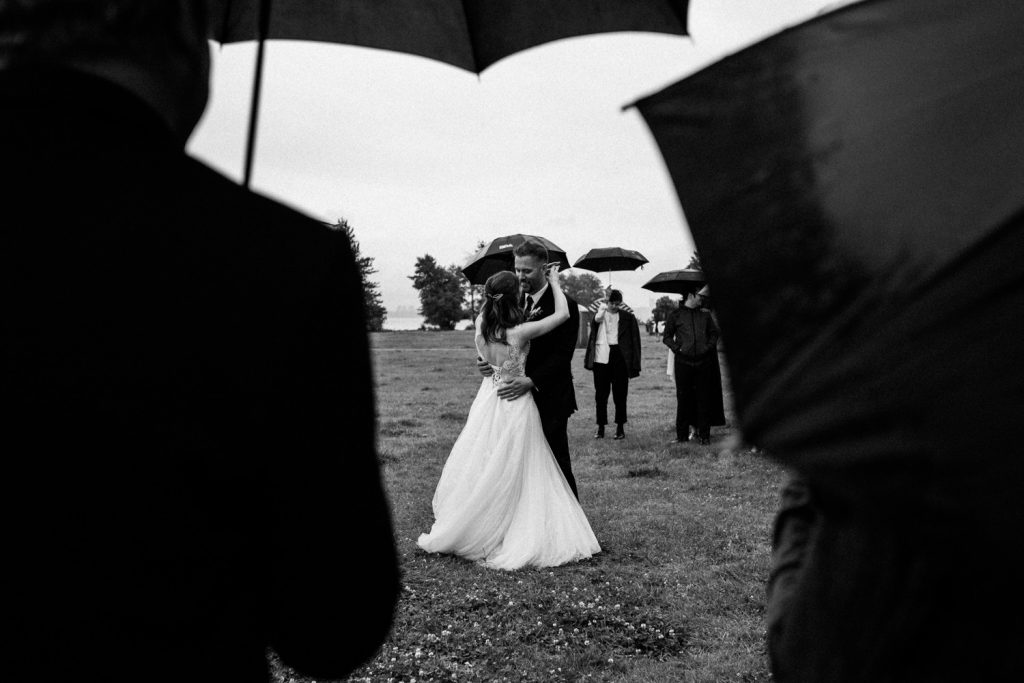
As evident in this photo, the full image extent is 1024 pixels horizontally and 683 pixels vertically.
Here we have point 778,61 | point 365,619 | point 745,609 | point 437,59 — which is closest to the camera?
point 365,619

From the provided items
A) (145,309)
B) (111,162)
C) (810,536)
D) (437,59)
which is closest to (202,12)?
(111,162)

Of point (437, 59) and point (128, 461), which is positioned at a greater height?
point (437, 59)

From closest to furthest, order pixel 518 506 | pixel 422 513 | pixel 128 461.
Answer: pixel 128 461, pixel 518 506, pixel 422 513

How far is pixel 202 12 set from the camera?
1232mm

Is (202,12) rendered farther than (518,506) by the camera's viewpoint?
No

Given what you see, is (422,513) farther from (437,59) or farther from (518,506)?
(437,59)

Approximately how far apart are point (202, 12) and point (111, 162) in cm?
31

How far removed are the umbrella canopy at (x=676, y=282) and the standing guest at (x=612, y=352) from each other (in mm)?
626

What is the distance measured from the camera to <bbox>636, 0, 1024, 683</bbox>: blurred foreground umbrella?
1134mm

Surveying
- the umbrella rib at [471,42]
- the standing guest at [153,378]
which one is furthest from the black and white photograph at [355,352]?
the umbrella rib at [471,42]

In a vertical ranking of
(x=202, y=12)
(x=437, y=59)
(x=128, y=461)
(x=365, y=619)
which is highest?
Answer: (x=437, y=59)

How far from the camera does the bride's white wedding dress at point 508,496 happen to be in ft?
19.9

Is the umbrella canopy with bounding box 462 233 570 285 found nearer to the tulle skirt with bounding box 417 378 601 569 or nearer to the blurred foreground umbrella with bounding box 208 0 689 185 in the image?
the tulle skirt with bounding box 417 378 601 569

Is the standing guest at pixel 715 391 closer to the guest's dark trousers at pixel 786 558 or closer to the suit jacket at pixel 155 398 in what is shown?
the guest's dark trousers at pixel 786 558
